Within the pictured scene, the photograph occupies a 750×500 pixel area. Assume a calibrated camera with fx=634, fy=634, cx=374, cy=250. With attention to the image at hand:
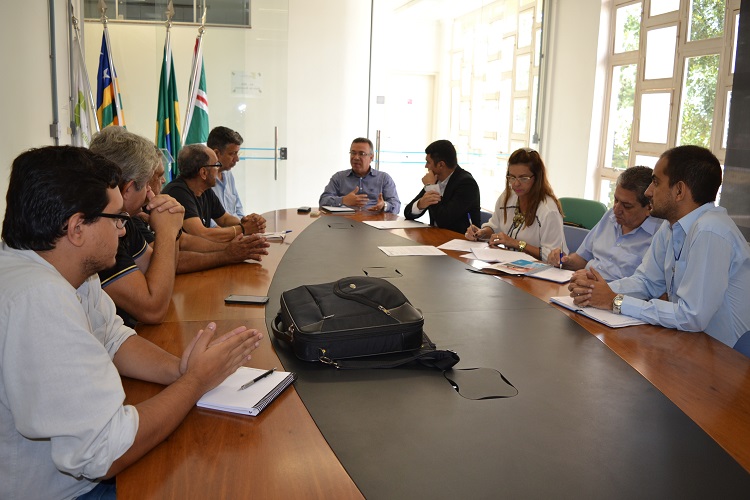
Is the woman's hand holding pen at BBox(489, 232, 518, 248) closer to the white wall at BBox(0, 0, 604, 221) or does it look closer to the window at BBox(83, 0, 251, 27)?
the white wall at BBox(0, 0, 604, 221)

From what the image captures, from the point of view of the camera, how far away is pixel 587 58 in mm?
6129

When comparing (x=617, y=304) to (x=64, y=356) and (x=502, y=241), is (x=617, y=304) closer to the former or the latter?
(x=502, y=241)

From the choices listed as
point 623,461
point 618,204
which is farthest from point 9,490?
point 618,204

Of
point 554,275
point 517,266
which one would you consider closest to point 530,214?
point 517,266

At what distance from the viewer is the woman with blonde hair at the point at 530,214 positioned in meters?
3.62

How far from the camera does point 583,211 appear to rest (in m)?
4.52

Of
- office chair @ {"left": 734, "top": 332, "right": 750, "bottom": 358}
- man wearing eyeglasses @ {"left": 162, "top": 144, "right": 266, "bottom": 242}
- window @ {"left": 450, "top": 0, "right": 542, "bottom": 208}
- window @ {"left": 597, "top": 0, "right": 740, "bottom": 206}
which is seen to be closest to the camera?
office chair @ {"left": 734, "top": 332, "right": 750, "bottom": 358}

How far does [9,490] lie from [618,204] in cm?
271

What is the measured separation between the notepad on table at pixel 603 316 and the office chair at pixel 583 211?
2.07 m

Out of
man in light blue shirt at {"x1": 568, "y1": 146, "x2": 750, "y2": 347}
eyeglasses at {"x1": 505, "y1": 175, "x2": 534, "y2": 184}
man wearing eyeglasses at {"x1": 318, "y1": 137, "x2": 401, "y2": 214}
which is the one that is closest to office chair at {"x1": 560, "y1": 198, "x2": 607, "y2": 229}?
eyeglasses at {"x1": 505, "y1": 175, "x2": 534, "y2": 184}

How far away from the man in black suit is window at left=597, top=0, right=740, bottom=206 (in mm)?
1843

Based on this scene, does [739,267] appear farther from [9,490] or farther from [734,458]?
[9,490]

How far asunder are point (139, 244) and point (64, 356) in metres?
1.24

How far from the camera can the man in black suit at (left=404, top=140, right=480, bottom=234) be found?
15.0 feet
